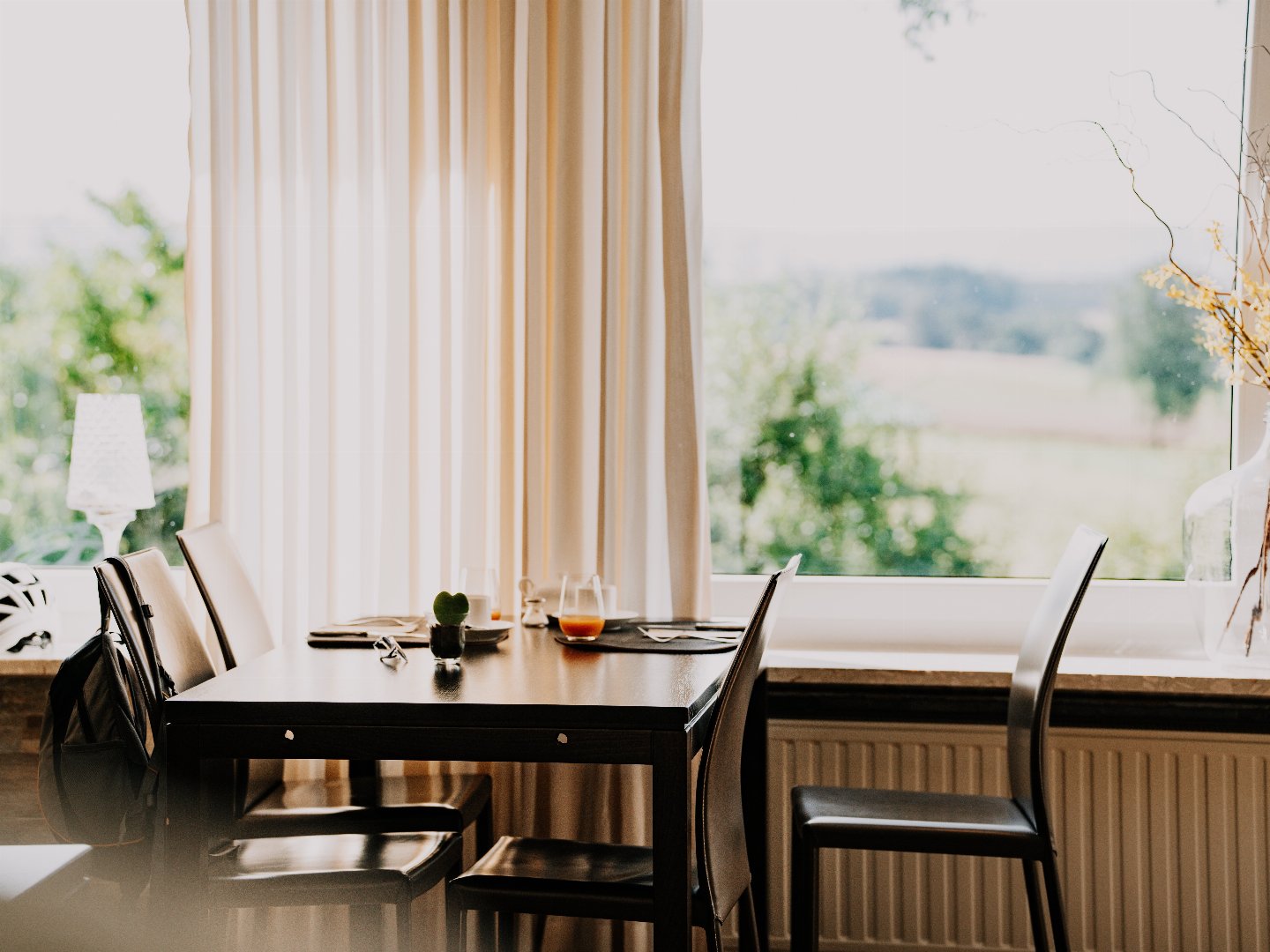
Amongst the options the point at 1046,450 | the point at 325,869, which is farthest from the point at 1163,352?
the point at 325,869

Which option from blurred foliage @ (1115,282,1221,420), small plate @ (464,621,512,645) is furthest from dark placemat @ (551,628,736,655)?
blurred foliage @ (1115,282,1221,420)

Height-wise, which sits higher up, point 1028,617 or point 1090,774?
point 1028,617

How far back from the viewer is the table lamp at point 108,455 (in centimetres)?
278

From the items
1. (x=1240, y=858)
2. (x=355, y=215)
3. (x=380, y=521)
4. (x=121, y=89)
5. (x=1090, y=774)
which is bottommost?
(x=1240, y=858)

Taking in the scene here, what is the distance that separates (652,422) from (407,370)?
0.58 m

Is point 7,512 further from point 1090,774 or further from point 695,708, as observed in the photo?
point 1090,774

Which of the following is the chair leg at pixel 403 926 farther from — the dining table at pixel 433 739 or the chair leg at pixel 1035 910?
the chair leg at pixel 1035 910

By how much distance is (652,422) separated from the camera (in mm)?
2762

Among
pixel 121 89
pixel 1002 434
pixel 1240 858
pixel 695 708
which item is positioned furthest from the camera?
pixel 121 89

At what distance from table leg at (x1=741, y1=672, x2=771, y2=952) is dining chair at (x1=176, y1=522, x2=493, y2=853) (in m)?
0.56

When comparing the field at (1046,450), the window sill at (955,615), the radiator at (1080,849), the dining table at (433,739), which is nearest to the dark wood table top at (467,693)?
the dining table at (433,739)

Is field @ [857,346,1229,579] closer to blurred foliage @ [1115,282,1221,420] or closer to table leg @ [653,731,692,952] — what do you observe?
blurred foliage @ [1115,282,1221,420]

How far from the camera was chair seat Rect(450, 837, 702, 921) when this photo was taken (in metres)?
1.83

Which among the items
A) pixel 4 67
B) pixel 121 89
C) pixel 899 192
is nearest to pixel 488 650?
pixel 899 192
